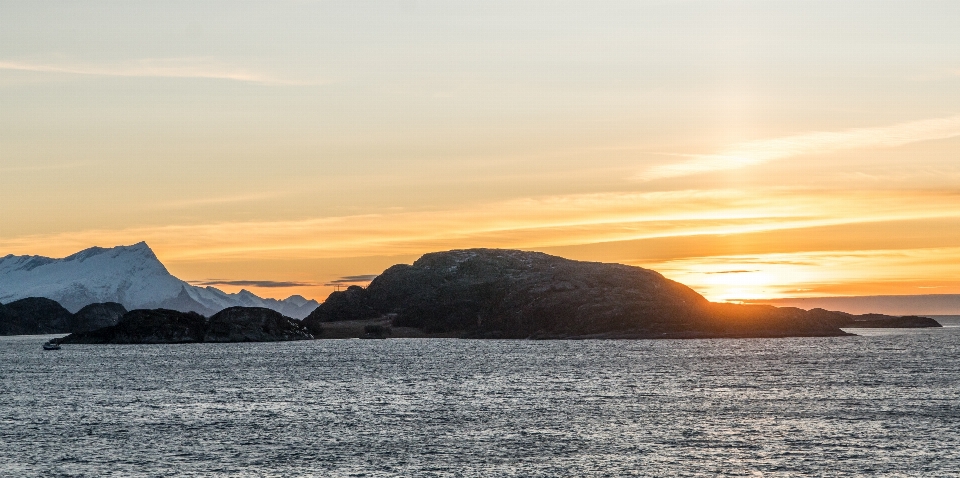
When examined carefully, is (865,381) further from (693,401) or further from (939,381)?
(693,401)

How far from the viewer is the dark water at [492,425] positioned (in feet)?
254

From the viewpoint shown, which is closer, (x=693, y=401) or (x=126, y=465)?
(x=126, y=465)

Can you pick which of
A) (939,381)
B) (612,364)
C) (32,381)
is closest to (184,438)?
(32,381)

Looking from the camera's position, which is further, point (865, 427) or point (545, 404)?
point (545, 404)

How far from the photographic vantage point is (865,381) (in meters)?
149

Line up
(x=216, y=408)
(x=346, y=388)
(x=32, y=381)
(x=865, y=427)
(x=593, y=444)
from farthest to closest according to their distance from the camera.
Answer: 1. (x=32, y=381)
2. (x=346, y=388)
3. (x=216, y=408)
4. (x=865, y=427)
5. (x=593, y=444)

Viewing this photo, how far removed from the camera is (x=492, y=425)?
101m

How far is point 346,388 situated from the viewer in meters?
148

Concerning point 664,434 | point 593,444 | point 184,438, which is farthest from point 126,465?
point 664,434

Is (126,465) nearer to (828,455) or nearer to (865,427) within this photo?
(828,455)

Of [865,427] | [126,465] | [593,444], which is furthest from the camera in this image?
[865,427]

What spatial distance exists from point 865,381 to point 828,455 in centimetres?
7448

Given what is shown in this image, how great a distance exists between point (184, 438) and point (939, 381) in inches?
4151

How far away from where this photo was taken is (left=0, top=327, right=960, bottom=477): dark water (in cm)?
7731
